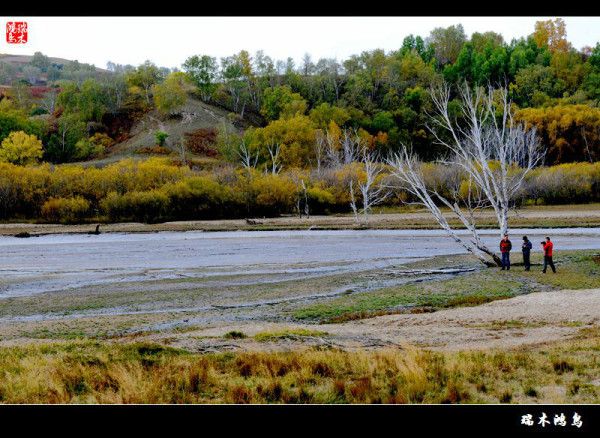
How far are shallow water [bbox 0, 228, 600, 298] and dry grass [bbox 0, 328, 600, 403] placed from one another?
66.5 feet

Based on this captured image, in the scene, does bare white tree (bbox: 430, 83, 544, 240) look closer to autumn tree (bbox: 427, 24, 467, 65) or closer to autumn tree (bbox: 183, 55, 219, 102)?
autumn tree (bbox: 427, 24, 467, 65)

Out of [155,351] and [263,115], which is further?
[263,115]

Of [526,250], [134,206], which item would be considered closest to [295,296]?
[526,250]

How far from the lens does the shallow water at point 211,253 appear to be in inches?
1416

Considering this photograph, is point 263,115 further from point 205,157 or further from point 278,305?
point 278,305

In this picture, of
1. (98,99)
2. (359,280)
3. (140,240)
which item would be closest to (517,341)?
(359,280)

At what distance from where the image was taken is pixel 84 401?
950 cm

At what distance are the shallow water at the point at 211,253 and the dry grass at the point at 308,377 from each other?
66.5 ft

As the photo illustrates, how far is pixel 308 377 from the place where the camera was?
1096 centimetres

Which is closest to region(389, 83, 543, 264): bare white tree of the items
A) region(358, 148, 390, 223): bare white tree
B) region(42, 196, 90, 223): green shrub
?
region(358, 148, 390, 223): bare white tree

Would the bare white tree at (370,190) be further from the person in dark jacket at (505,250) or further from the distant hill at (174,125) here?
the distant hill at (174,125)

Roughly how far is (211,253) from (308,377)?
3660 cm

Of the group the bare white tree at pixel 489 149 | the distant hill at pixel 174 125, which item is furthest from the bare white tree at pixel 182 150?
the bare white tree at pixel 489 149

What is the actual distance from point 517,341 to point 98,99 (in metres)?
123
